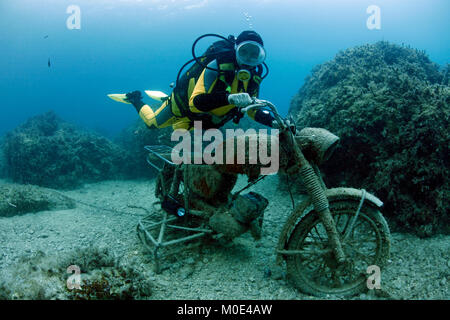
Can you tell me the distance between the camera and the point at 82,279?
249 cm

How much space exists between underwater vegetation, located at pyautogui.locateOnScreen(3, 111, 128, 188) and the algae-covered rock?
13.1ft

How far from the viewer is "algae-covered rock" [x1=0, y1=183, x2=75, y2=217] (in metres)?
5.65

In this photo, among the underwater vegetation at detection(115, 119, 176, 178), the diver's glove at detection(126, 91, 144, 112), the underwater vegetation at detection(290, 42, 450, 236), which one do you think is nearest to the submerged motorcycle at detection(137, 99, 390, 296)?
the underwater vegetation at detection(290, 42, 450, 236)

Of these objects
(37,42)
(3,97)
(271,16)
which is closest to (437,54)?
(271,16)

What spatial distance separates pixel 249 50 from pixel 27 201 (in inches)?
259

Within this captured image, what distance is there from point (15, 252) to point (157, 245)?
8.80 feet

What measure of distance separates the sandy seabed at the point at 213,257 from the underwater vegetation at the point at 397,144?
49 centimetres

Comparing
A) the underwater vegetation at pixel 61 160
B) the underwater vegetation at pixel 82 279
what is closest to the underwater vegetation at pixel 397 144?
the underwater vegetation at pixel 82 279

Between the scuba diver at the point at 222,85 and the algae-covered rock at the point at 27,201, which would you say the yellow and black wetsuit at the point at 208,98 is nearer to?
the scuba diver at the point at 222,85

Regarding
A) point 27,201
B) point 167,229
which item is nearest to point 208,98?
point 167,229

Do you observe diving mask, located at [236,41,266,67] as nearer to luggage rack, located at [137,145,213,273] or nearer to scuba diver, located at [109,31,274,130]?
scuba diver, located at [109,31,274,130]

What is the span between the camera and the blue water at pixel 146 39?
41312 millimetres

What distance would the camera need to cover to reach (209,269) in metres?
3.28

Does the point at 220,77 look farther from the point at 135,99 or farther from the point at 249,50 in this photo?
the point at 135,99
